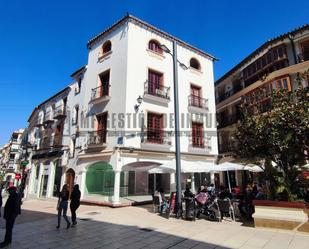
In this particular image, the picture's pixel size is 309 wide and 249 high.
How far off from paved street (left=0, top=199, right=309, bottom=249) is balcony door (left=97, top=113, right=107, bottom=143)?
7626 millimetres

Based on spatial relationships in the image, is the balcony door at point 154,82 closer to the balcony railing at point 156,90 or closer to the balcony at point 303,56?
the balcony railing at point 156,90

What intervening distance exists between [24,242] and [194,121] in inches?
588

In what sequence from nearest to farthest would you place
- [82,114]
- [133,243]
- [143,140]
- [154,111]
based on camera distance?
[133,243] → [143,140] → [154,111] → [82,114]

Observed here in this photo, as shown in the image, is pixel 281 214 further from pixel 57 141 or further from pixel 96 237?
pixel 57 141

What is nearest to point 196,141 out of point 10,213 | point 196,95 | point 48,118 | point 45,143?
point 196,95

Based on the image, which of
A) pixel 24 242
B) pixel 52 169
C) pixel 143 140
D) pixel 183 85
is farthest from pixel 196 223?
pixel 52 169

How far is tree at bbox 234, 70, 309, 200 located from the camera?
27.5 ft

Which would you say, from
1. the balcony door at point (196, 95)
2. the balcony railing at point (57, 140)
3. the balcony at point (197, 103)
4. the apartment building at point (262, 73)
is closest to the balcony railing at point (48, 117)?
the balcony railing at point (57, 140)

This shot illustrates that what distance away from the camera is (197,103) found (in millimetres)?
20016

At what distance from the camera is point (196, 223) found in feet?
29.8

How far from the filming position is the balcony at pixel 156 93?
54.5 ft

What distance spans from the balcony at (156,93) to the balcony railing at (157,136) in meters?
2.20

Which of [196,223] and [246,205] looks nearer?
[196,223]

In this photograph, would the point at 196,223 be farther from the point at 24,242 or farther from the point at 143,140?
the point at 143,140
